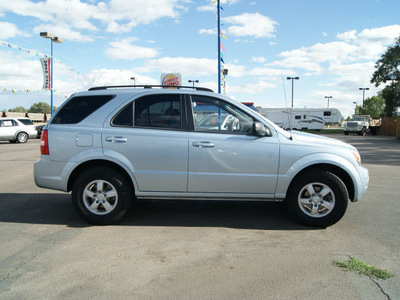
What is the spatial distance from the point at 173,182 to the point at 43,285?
6.70 feet

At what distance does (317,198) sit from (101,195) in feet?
9.94

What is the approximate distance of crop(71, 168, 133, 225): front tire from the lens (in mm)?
4535

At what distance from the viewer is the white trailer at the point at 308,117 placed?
45750 mm

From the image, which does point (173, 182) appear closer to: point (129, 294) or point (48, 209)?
point (129, 294)

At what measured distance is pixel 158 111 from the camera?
15.4 ft

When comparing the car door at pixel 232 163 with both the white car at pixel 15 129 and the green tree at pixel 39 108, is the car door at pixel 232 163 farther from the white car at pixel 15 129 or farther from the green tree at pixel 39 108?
the green tree at pixel 39 108

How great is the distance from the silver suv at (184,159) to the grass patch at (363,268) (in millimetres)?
1106

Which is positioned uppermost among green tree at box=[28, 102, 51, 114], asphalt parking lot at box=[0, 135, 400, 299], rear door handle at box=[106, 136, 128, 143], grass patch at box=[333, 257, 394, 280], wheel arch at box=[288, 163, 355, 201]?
green tree at box=[28, 102, 51, 114]

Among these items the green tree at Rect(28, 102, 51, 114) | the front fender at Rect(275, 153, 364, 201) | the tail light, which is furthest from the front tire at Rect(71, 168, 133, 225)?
the green tree at Rect(28, 102, 51, 114)

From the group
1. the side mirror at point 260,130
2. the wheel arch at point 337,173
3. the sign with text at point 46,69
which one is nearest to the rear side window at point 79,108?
the side mirror at point 260,130

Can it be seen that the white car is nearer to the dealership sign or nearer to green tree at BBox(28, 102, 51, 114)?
the dealership sign

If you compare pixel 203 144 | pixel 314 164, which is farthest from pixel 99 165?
pixel 314 164

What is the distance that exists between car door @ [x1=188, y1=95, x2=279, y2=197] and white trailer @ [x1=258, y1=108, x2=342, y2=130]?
137ft

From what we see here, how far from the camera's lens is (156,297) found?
279 cm
